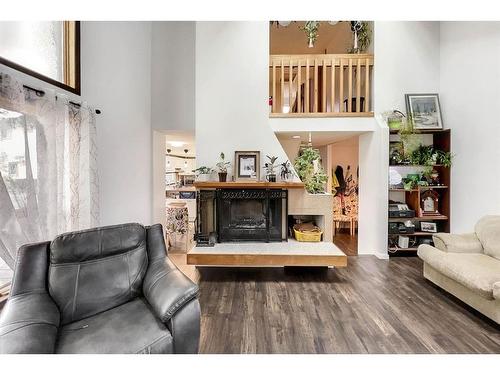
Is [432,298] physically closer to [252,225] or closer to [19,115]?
[252,225]

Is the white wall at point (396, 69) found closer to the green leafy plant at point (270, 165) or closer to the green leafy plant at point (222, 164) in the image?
the green leafy plant at point (270, 165)

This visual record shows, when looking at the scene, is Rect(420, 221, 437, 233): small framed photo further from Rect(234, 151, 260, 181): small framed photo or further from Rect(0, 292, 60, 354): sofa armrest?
Rect(0, 292, 60, 354): sofa armrest

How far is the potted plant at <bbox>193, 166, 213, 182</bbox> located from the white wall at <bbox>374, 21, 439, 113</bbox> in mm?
2772

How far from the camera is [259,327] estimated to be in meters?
2.08

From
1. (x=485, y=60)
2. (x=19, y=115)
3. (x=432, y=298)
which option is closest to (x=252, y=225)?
(x=432, y=298)

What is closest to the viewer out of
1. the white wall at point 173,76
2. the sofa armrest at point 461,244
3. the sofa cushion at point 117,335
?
the sofa cushion at point 117,335

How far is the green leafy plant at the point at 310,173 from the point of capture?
12.4ft

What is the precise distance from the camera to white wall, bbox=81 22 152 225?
2973 mm

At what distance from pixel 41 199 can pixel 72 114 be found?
88 centimetres

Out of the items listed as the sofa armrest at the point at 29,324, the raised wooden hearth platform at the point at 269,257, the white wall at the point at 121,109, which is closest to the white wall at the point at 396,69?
the raised wooden hearth platform at the point at 269,257

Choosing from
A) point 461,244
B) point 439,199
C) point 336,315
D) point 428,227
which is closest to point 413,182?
point 439,199

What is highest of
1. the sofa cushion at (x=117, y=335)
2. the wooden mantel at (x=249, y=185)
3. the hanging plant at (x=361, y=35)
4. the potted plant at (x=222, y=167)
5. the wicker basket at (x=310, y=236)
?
the hanging plant at (x=361, y=35)

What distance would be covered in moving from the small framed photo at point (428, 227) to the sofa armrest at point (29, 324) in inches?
179
